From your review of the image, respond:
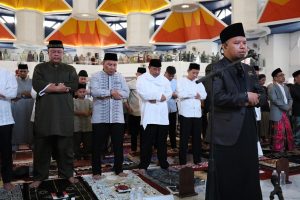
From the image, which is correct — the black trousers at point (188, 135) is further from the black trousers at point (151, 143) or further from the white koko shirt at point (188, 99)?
the black trousers at point (151, 143)

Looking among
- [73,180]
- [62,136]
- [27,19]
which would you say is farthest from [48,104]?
[27,19]

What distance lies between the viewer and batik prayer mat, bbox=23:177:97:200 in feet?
11.2

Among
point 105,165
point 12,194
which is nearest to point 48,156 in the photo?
point 12,194

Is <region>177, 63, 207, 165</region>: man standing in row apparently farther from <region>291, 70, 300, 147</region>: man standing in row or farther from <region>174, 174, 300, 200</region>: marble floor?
<region>291, 70, 300, 147</region>: man standing in row

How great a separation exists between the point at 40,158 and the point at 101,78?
48.8 inches

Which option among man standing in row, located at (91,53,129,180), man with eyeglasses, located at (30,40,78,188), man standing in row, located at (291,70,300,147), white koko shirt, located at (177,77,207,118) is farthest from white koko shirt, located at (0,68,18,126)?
man standing in row, located at (291,70,300,147)

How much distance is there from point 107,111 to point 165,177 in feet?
3.69

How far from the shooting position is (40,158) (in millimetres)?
3840

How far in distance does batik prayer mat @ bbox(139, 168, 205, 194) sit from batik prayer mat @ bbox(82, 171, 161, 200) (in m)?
0.17

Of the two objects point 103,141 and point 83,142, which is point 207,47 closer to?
point 83,142

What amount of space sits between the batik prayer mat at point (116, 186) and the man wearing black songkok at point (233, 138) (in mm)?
1309

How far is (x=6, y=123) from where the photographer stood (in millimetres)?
3656

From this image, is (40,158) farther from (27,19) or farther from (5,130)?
(27,19)

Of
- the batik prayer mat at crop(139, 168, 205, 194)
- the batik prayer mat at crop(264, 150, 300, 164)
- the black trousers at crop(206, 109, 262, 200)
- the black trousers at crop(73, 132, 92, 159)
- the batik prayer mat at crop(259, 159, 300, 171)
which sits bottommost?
the batik prayer mat at crop(264, 150, 300, 164)
